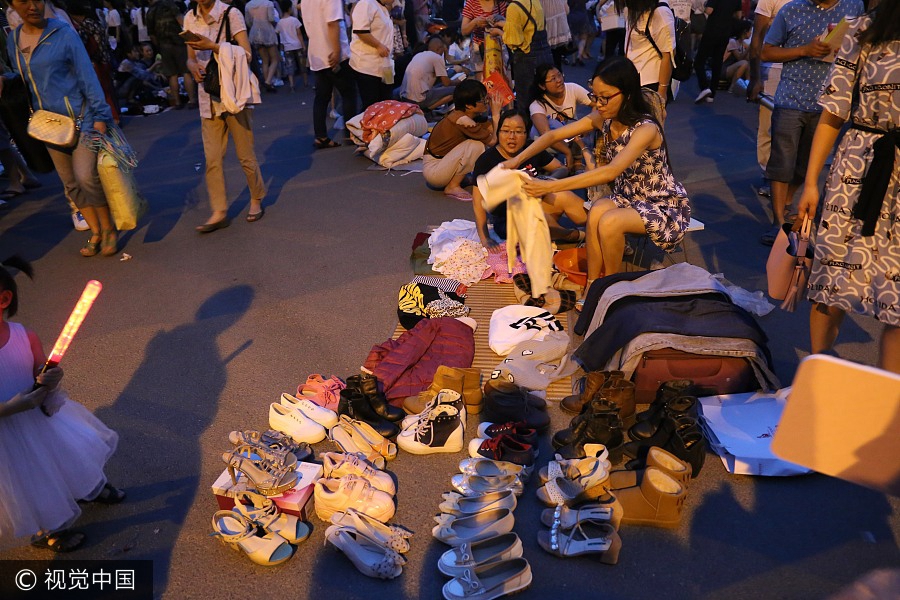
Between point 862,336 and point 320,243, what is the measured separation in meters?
4.08

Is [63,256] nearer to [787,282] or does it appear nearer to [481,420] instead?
[481,420]

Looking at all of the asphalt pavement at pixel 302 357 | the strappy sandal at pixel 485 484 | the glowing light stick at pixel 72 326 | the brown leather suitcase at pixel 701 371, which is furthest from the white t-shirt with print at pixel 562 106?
the glowing light stick at pixel 72 326

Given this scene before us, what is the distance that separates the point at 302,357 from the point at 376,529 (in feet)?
5.27

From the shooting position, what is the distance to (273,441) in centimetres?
303

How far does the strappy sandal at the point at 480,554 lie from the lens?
8.07 ft

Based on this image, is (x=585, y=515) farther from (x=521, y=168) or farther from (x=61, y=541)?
(x=521, y=168)

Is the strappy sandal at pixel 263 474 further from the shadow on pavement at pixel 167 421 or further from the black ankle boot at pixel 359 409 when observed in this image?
the black ankle boot at pixel 359 409

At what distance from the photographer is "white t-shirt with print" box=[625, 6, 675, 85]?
5.50m

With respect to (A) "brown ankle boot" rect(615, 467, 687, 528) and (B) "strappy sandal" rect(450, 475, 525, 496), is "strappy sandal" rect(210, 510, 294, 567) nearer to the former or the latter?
(B) "strappy sandal" rect(450, 475, 525, 496)

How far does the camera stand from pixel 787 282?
10.5 feet

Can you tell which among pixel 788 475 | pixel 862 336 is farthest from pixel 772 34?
pixel 788 475

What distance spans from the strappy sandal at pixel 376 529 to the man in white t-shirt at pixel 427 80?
24.8 feet

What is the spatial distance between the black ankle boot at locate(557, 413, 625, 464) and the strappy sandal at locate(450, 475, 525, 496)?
0.98 ft

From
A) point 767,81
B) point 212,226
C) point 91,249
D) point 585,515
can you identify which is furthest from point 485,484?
point 767,81
